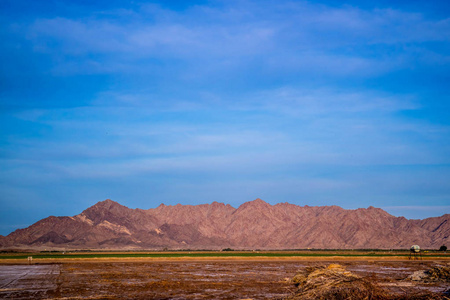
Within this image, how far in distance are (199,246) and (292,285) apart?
170 metres

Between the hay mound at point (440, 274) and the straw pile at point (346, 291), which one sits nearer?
the straw pile at point (346, 291)

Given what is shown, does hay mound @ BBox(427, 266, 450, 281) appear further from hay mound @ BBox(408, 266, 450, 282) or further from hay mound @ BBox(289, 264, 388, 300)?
hay mound @ BBox(289, 264, 388, 300)

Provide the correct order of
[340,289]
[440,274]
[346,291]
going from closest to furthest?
1. [346,291]
2. [340,289]
3. [440,274]

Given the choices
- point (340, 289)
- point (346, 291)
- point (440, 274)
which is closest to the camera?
point (346, 291)

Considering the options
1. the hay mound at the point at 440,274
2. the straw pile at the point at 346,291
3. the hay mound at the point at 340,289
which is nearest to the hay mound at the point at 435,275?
the hay mound at the point at 440,274

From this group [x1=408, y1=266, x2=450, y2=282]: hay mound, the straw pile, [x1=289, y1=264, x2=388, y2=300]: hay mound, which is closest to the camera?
the straw pile

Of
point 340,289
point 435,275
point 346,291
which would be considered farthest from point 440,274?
point 346,291

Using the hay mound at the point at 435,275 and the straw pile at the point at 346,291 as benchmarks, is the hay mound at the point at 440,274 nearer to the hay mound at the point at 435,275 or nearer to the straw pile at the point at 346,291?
the hay mound at the point at 435,275

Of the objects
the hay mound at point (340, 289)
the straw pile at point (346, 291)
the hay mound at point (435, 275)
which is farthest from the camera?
the hay mound at point (435, 275)

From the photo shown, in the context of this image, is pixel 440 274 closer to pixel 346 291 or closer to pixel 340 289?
pixel 340 289

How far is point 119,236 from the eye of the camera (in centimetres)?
19538

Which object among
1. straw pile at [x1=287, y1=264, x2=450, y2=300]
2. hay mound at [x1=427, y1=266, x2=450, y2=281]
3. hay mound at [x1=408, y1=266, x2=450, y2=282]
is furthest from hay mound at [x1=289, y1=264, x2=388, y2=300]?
hay mound at [x1=427, y1=266, x2=450, y2=281]

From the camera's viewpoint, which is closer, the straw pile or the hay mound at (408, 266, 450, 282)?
the straw pile

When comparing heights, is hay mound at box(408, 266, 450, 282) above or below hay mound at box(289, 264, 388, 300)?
below
